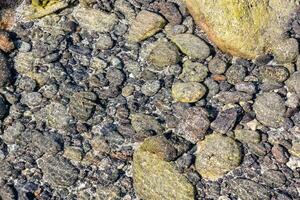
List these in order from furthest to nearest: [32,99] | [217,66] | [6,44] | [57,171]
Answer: [6,44] → [217,66] → [32,99] → [57,171]

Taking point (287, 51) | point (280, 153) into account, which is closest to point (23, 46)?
point (287, 51)

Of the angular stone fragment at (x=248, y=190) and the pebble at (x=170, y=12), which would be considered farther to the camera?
the pebble at (x=170, y=12)

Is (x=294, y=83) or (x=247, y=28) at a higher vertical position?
(x=247, y=28)

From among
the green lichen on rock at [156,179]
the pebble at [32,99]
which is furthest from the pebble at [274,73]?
the pebble at [32,99]

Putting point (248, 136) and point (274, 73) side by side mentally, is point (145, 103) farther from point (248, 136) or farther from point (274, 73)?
point (274, 73)

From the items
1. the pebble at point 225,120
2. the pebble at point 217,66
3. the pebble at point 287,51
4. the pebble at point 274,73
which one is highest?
the pebble at point 287,51

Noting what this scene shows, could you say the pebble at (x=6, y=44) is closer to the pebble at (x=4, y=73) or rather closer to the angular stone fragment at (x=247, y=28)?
the pebble at (x=4, y=73)

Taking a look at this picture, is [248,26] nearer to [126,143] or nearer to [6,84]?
[126,143]

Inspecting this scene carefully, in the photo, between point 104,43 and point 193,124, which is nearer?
point 193,124

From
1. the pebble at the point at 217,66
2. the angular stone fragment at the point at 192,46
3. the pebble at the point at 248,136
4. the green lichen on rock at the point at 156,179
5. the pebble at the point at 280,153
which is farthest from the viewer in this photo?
the angular stone fragment at the point at 192,46
